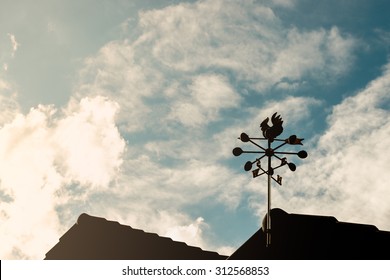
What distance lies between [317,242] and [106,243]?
8636 millimetres

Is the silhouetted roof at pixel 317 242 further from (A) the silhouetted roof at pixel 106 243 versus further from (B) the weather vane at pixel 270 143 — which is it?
(A) the silhouetted roof at pixel 106 243

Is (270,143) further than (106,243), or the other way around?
(106,243)

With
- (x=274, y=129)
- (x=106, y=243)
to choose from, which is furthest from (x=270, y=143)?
(x=106, y=243)

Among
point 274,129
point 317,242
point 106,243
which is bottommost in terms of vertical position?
point 317,242

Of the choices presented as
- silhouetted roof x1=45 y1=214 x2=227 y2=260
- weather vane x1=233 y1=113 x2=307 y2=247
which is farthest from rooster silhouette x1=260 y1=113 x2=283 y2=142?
silhouetted roof x1=45 y1=214 x2=227 y2=260

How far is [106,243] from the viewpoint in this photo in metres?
15.7

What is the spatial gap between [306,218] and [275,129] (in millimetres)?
2648

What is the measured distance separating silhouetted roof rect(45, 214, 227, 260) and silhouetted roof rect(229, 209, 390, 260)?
21.6ft

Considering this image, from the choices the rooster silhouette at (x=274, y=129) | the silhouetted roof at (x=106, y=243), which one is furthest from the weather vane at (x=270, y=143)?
the silhouetted roof at (x=106, y=243)

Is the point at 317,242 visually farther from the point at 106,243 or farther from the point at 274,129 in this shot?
the point at 106,243

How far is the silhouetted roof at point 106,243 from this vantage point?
15.6 metres
